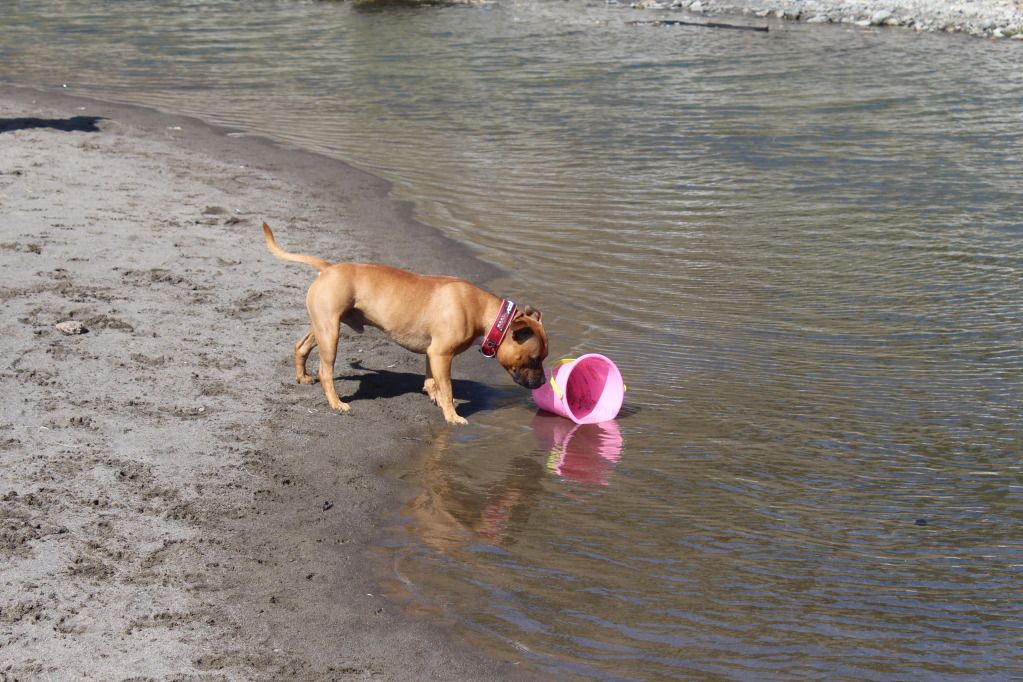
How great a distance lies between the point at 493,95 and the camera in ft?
60.2

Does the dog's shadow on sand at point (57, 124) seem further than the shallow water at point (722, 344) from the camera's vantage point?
Yes

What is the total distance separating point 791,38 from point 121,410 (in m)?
21.2

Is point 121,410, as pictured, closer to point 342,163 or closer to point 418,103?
point 342,163

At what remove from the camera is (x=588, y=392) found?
7562mm

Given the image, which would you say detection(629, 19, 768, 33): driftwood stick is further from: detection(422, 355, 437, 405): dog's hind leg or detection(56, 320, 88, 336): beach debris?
detection(56, 320, 88, 336): beach debris

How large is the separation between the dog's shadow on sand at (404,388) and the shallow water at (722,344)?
0.15m

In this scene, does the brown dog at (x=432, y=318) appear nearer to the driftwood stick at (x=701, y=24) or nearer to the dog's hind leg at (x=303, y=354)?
the dog's hind leg at (x=303, y=354)

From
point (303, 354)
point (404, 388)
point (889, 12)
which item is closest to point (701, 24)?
point (889, 12)

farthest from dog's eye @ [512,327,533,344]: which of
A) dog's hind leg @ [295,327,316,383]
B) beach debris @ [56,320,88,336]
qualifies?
beach debris @ [56,320,88,336]

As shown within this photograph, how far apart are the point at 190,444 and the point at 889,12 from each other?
25037 millimetres

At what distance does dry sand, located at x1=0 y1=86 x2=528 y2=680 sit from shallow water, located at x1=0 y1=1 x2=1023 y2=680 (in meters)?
0.39

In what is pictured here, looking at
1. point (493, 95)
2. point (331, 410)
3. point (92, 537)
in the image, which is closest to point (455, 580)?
point (92, 537)

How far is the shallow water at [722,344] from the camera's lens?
501 centimetres

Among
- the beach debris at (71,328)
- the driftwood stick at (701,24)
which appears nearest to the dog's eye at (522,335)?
the beach debris at (71,328)
